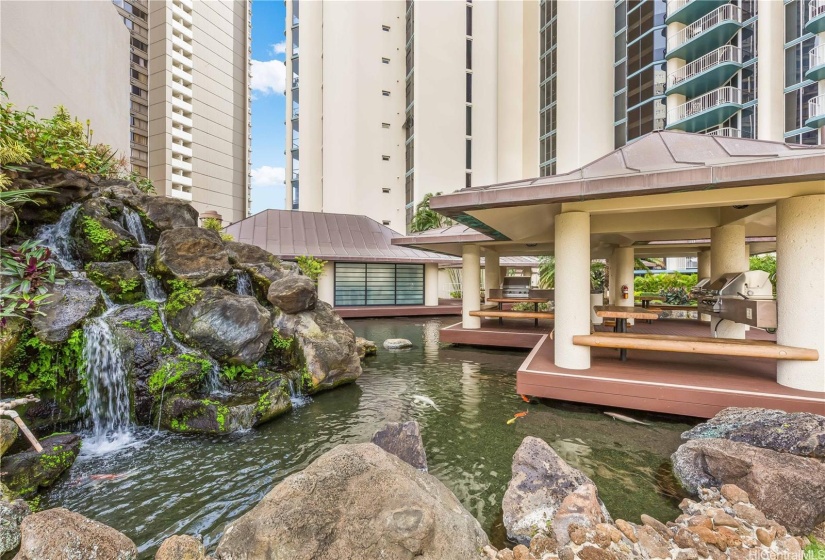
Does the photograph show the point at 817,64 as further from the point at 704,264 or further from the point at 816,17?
the point at 704,264

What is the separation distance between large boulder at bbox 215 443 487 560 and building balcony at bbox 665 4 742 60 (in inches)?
908

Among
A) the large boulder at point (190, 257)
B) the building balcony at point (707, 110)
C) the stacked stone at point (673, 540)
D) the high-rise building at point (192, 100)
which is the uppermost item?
the high-rise building at point (192, 100)

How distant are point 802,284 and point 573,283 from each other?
2.57 m

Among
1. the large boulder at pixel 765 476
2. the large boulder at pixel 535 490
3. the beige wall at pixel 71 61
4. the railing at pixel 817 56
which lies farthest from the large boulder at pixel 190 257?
the railing at pixel 817 56

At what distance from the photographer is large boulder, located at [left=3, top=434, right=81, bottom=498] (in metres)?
3.32

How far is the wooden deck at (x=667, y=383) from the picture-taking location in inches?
180

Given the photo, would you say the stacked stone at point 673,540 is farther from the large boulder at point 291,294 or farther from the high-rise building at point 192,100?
the high-rise building at point 192,100

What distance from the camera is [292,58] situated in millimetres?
32781

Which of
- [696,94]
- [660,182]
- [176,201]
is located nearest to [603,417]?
[660,182]

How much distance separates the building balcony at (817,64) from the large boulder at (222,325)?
20.9 meters

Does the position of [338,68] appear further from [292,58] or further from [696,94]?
[696,94]

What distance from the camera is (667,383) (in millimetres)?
5004

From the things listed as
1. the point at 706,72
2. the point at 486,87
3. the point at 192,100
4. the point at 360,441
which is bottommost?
the point at 360,441

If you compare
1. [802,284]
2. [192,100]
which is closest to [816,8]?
[802,284]
